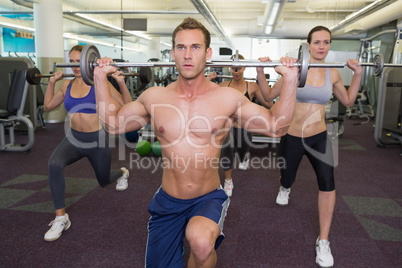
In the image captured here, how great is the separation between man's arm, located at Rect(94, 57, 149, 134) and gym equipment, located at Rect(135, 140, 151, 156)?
8.02ft

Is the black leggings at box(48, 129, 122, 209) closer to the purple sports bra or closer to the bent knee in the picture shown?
the purple sports bra

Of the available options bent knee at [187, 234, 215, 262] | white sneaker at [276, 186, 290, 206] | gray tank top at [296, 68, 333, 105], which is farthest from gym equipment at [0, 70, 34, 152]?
bent knee at [187, 234, 215, 262]

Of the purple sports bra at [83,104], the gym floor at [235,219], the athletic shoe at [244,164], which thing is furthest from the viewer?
the athletic shoe at [244,164]

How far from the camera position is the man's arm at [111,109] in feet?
4.85

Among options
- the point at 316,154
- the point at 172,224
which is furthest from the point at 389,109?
the point at 172,224

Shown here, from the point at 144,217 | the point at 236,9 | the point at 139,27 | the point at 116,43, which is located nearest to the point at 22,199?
the point at 144,217

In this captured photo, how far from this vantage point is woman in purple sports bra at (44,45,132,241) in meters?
2.06

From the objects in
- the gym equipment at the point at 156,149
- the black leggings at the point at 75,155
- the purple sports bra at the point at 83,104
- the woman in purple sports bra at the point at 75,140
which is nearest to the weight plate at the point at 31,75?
the woman in purple sports bra at the point at 75,140

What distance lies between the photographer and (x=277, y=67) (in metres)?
1.38

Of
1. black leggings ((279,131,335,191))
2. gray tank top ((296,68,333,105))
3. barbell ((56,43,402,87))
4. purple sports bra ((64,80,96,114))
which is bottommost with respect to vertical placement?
A: black leggings ((279,131,335,191))

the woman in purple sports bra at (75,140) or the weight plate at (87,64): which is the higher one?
the weight plate at (87,64)

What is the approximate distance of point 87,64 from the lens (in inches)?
59.9

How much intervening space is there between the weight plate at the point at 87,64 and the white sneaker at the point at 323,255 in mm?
1514

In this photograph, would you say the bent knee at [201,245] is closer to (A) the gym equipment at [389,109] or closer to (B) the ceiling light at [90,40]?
(A) the gym equipment at [389,109]
